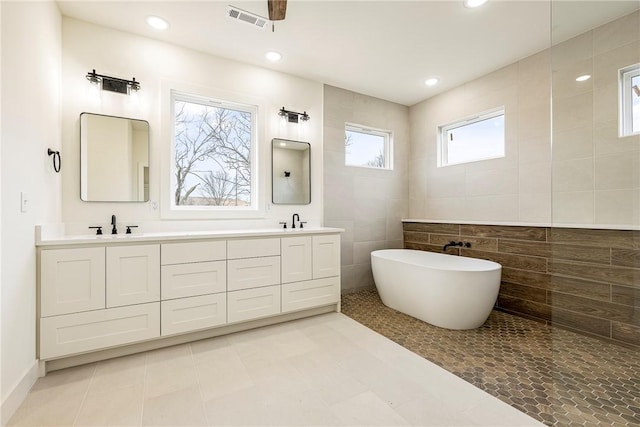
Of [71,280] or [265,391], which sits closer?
[265,391]

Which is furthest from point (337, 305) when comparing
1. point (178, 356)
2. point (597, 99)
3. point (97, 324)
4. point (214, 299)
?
point (597, 99)

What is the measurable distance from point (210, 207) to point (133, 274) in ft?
3.24

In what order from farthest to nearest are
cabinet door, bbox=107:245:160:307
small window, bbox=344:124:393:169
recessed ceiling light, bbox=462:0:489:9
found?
small window, bbox=344:124:393:169, recessed ceiling light, bbox=462:0:489:9, cabinet door, bbox=107:245:160:307

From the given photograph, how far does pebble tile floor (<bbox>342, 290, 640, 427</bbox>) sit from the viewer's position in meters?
1.50

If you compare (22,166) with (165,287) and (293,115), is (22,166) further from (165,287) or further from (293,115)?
(293,115)

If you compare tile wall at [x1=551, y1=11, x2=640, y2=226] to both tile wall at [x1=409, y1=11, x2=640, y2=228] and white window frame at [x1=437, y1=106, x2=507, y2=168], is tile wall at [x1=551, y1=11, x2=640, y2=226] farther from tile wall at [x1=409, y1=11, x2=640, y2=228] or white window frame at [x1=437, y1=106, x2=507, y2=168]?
white window frame at [x1=437, y1=106, x2=507, y2=168]

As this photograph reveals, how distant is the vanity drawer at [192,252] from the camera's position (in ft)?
7.10

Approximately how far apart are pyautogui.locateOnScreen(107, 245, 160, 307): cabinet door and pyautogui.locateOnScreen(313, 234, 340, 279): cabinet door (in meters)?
1.43

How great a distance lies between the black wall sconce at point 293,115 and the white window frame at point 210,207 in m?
0.29

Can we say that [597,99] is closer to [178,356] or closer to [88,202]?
[178,356]

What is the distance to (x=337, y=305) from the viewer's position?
303 centimetres

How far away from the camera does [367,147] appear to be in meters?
3.99

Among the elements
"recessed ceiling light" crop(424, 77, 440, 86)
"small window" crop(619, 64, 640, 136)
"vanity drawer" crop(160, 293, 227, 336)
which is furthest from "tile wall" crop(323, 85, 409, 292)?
"small window" crop(619, 64, 640, 136)

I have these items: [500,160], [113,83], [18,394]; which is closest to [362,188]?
[500,160]
